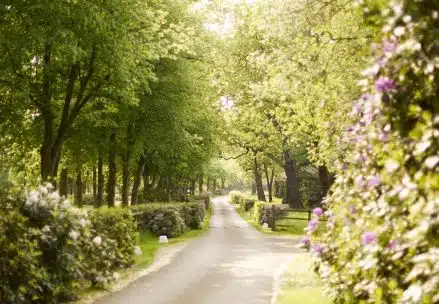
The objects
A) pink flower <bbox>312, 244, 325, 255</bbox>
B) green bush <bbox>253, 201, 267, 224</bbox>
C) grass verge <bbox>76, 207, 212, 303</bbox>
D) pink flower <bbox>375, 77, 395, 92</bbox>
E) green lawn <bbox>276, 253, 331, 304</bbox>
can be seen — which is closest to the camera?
pink flower <bbox>375, 77, 395, 92</bbox>

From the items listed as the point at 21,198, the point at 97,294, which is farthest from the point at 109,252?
the point at 21,198

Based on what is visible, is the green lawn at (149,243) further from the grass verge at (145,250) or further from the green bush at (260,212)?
the green bush at (260,212)

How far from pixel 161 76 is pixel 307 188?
113 ft

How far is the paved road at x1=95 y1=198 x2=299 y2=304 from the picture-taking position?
11859 millimetres

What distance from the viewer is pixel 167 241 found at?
24.3 m

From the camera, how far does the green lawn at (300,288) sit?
1068cm

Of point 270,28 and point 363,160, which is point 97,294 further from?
point 270,28

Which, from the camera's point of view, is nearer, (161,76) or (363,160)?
(363,160)

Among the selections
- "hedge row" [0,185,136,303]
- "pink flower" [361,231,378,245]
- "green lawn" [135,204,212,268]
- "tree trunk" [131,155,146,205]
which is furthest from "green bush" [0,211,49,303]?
"tree trunk" [131,155,146,205]

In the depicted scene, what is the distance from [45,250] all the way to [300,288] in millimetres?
6301

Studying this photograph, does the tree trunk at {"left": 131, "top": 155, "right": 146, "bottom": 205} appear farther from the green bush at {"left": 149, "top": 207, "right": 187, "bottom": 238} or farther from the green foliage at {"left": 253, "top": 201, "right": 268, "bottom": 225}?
the green foliage at {"left": 253, "top": 201, "right": 268, "bottom": 225}

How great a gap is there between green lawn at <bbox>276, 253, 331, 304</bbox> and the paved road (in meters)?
0.49

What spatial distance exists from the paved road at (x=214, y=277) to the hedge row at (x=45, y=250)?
1.21m

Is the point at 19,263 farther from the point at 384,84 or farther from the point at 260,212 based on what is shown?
the point at 260,212
